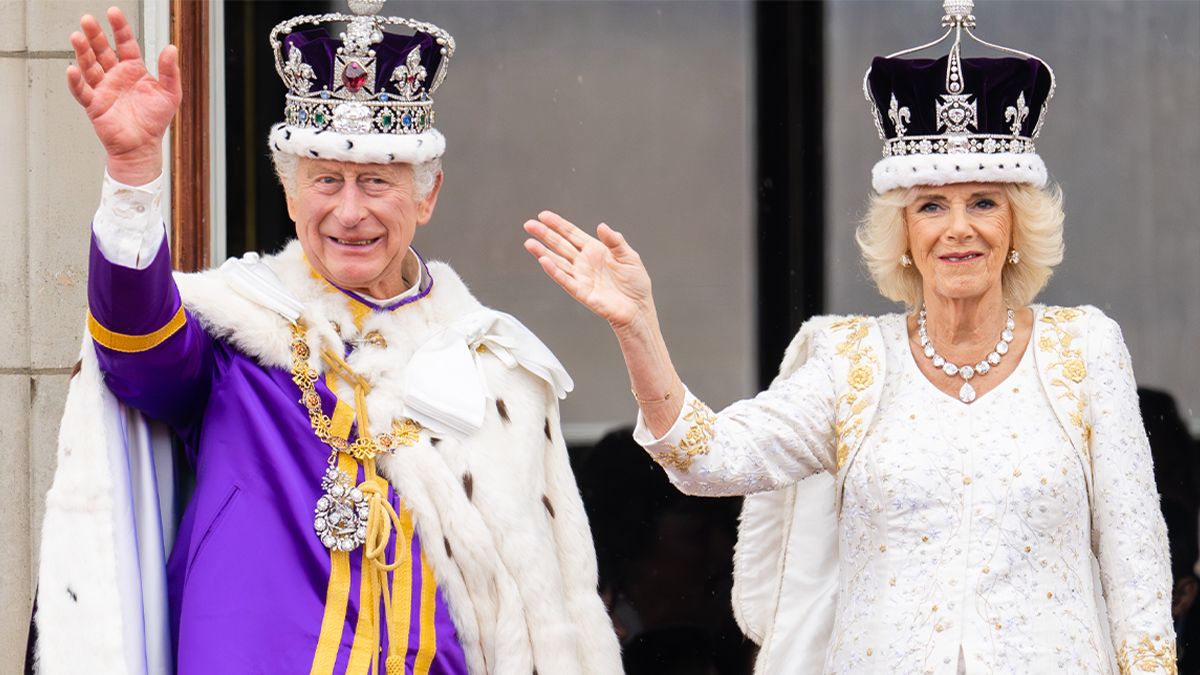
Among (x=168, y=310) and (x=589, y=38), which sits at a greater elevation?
(x=589, y=38)

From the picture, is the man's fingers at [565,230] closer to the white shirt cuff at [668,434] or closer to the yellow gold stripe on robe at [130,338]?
the white shirt cuff at [668,434]

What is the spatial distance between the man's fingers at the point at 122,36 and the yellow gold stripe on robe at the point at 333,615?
977 millimetres

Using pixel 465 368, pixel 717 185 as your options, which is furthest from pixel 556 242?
pixel 717 185

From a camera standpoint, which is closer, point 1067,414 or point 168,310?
point 168,310

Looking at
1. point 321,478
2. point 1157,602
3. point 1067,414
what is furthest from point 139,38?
point 1157,602

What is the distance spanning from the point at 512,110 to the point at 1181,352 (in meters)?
2.02

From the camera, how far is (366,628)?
11.2ft

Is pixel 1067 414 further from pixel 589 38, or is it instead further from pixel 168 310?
pixel 589 38

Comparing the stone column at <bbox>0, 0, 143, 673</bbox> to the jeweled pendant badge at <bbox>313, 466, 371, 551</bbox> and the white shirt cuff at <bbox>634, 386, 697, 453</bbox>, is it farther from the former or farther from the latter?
the white shirt cuff at <bbox>634, 386, 697, 453</bbox>

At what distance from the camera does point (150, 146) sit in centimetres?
322

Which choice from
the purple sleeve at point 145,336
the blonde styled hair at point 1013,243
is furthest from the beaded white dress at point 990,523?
the purple sleeve at point 145,336

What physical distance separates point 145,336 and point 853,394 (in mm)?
1375

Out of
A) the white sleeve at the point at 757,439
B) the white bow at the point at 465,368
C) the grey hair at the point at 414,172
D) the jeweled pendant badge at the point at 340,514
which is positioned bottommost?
the jeweled pendant badge at the point at 340,514

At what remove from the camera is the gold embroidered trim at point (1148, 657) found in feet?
11.0
